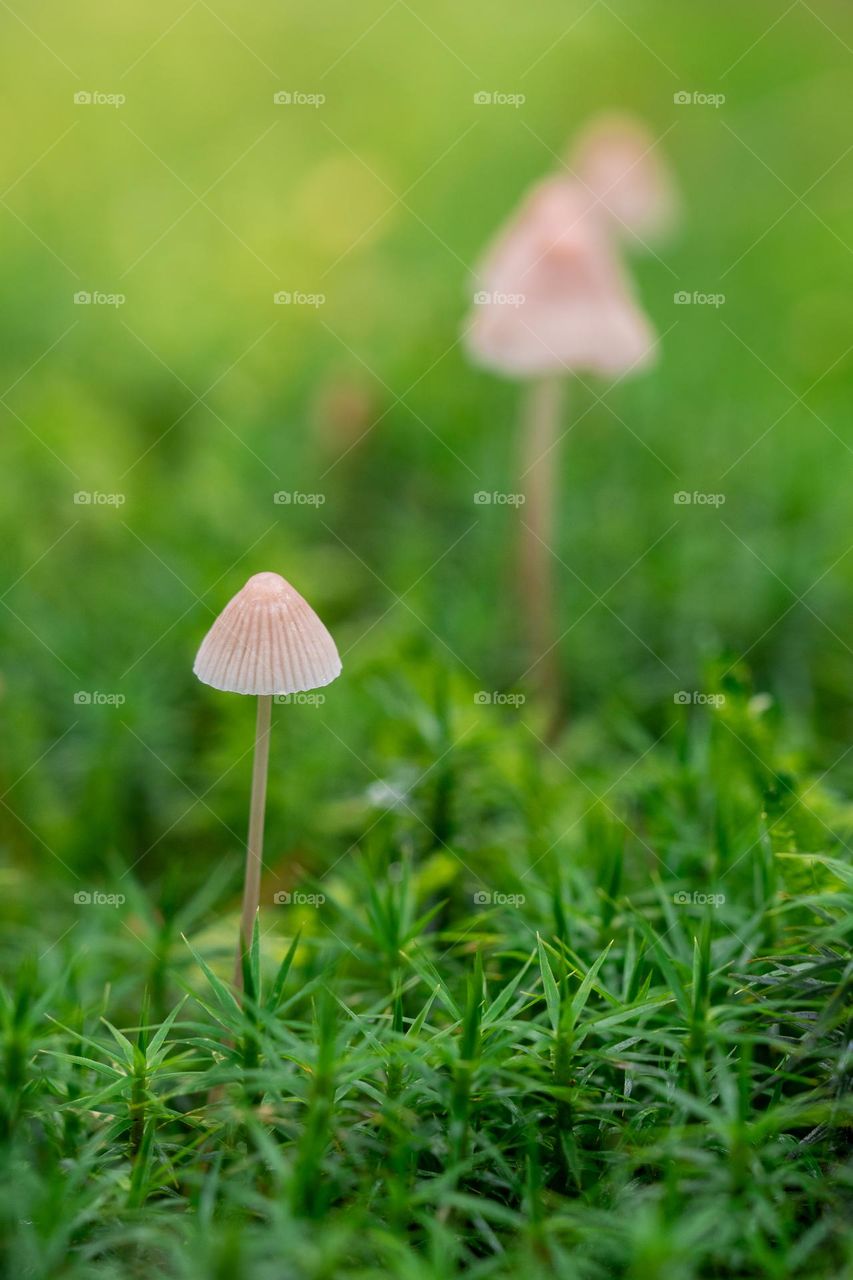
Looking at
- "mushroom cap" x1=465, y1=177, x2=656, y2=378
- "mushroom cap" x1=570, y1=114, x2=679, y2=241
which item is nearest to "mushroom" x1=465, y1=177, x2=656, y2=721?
"mushroom cap" x1=465, y1=177, x2=656, y2=378

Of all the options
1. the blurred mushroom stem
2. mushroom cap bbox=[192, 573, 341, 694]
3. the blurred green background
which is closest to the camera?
mushroom cap bbox=[192, 573, 341, 694]

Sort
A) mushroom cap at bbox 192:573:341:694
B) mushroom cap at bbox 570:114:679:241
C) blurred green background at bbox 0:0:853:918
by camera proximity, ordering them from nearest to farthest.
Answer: mushroom cap at bbox 192:573:341:694 → blurred green background at bbox 0:0:853:918 → mushroom cap at bbox 570:114:679:241

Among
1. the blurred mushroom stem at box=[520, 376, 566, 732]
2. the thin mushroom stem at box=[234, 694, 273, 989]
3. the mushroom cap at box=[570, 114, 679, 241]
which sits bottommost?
the thin mushroom stem at box=[234, 694, 273, 989]

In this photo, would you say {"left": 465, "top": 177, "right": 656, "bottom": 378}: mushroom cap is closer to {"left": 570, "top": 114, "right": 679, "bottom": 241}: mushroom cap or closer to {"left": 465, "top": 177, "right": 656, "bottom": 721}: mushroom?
{"left": 465, "top": 177, "right": 656, "bottom": 721}: mushroom

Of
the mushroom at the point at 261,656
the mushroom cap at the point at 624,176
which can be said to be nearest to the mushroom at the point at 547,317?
the mushroom at the point at 261,656

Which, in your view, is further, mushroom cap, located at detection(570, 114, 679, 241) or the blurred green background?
mushroom cap, located at detection(570, 114, 679, 241)

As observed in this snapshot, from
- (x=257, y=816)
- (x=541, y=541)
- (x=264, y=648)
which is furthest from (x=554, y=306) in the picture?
(x=257, y=816)

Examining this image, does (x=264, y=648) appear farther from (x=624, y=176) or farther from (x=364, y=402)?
(x=624, y=176)
